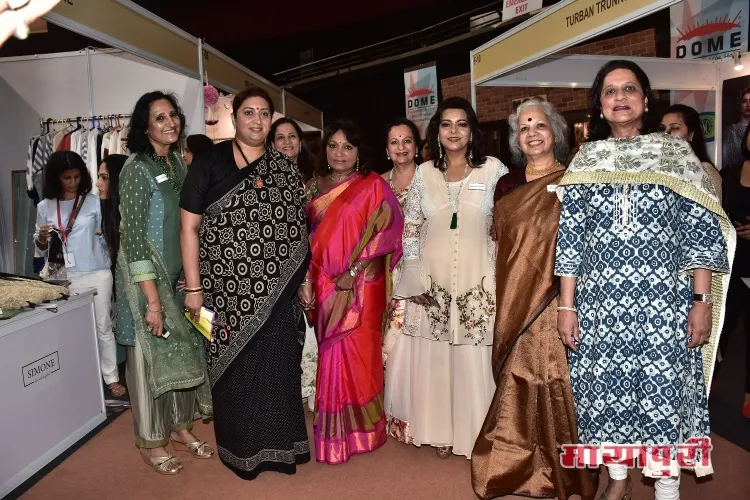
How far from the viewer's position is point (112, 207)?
11.5ft

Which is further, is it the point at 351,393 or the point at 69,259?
the point at 69,259

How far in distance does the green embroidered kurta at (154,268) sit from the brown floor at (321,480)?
430 millimetres

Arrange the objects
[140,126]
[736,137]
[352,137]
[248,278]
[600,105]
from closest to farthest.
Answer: [600,105] → [248,278] → [140,126] → [352,137] → [736,137]

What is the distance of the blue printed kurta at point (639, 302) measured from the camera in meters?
1.97

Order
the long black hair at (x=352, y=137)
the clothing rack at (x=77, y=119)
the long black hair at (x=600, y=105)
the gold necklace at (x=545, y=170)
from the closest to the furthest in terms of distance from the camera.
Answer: the long black hair at (x=600, y=105)
the gold necklace at (x=545, y=170)
the long black hair at (x=352, y=137)
the clothing rack at (x=77, y=119)

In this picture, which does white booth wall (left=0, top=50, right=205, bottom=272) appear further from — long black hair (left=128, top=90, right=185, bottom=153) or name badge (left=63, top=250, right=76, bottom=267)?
long black hair (left=128, top=90, right=185, bottom=153)

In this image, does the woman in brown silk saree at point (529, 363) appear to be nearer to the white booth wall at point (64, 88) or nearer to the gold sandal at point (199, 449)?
the gold sandal at point (199, 449)

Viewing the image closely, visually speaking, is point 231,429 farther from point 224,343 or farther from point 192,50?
point 192,50

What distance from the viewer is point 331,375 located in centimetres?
289

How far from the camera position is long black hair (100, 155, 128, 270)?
10.8 feet

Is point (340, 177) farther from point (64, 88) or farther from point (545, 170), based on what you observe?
point (64, 88)

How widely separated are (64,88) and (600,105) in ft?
14.7

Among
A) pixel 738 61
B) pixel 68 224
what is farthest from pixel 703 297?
pixel 738 61

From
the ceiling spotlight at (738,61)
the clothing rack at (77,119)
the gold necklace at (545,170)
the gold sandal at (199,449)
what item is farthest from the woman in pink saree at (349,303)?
the ceiling spotlight at (738,61)
